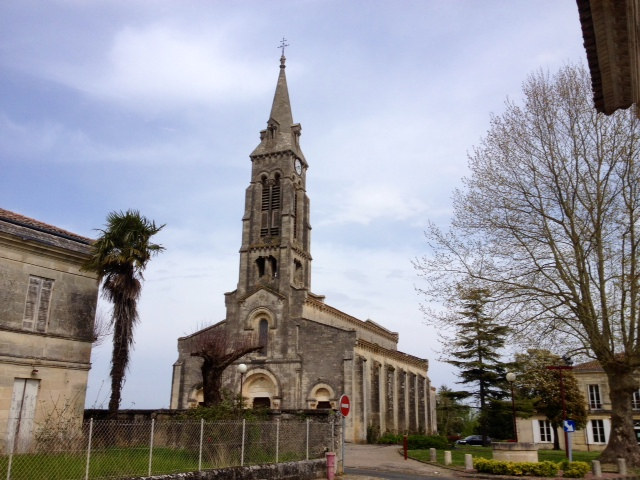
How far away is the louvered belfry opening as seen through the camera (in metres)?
45.6

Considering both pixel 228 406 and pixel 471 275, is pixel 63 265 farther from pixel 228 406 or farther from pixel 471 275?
pixel 471 275

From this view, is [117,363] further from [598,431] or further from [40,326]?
[598,431]

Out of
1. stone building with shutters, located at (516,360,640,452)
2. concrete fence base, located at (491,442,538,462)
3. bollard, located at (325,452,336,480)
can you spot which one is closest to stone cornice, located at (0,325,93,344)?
bollard, located at (325,452,336,480)

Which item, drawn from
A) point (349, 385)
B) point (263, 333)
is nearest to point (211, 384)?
point (349, 385)

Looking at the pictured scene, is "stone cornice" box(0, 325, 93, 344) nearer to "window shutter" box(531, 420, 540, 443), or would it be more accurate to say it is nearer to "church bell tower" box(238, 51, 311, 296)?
"church bell tower" box(238, 51, 311, 296)

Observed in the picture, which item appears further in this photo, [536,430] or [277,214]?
[536,430]

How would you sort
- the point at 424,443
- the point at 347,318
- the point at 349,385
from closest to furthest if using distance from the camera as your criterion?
the point at 424,443, the point at 349,385, the point at 347,318

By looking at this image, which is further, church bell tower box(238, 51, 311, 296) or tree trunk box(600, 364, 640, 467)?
church bell tower box(238, 51, 311, 296)

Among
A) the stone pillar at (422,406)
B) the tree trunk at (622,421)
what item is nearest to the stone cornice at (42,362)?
the tree trunk at (622,421)

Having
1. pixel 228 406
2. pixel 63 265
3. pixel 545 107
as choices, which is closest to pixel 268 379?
pixel 228 406

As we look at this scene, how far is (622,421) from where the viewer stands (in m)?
22.8

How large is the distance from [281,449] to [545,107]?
55.3ft

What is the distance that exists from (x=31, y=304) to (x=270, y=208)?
1139 inches

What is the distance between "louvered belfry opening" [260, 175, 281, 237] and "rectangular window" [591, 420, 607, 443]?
29.6 m
